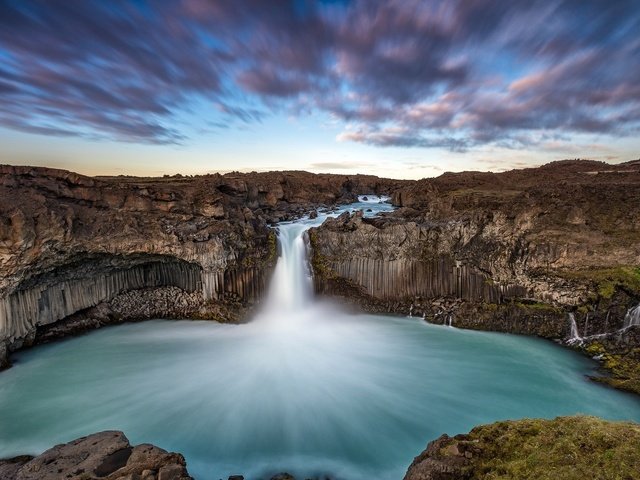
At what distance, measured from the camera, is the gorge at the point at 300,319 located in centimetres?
1026

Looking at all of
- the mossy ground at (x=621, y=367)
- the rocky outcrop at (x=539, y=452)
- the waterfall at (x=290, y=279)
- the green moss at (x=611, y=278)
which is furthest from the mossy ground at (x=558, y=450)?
the waterfall at (x=290, y=279)

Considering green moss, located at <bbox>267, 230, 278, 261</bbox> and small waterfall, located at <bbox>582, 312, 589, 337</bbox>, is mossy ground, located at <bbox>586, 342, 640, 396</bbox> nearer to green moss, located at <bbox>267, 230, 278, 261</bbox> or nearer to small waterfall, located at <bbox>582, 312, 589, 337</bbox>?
small waterfall, located at <bbox>582, 312, 589, 337</bbox>

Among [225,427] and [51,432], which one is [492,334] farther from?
[51,432]

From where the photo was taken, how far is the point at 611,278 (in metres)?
14.7

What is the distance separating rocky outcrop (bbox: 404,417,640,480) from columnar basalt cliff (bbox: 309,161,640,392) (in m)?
12.1

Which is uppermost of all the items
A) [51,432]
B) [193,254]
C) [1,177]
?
[1,177]

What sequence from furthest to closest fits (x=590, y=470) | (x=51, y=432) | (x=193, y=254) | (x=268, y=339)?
1. (x=193, y=254)
2. (x=268, y=339)
3. (x=51, y=432)
4. (x=590, y=470)

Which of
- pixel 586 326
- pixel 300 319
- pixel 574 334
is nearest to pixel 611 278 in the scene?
pixel 586 326

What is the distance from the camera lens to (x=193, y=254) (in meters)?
17.0

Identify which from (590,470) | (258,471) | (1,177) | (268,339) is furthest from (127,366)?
(590,470)

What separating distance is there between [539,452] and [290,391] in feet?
27.9

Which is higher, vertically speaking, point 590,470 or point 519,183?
point 519,183

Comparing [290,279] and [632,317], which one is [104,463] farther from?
[632,317]

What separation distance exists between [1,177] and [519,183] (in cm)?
3234
